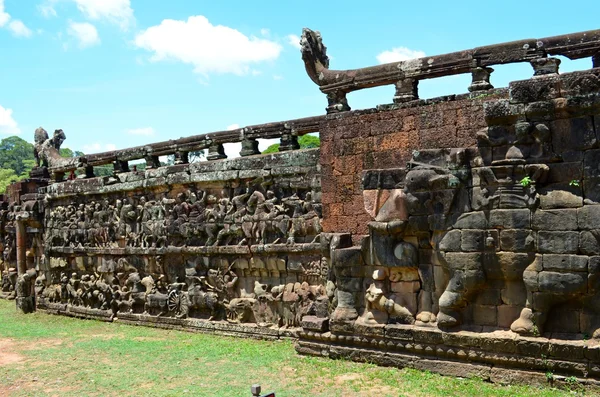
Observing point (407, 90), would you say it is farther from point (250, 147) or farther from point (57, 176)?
point (57, 176)

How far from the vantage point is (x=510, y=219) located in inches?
284

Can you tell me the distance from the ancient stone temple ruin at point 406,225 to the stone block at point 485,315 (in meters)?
0.03

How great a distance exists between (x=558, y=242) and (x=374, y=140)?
3.04 metres

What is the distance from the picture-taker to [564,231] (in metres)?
6.87

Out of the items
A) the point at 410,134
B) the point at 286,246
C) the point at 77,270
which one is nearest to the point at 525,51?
the point at 410,134

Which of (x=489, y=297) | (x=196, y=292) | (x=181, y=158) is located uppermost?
(x=181, y=158)

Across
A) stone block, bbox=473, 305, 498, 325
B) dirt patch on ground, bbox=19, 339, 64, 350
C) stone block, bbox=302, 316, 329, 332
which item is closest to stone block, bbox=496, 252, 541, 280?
stone block, bbox=473, 305, 498, 325

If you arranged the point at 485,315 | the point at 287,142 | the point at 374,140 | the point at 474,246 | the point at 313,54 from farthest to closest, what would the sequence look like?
the point at 287,142
the point at 313,54
the point at 374,140
the point at 485,315
the point at 474,246

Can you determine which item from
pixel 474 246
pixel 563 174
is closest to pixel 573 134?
pixel 563 174

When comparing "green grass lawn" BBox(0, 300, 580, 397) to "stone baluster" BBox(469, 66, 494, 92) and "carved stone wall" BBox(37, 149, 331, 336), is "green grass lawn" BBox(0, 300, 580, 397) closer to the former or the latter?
"carved stone wall" BBox(37, 149, 331, 336)

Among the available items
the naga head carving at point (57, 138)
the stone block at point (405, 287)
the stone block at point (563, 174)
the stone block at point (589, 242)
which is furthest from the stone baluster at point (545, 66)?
the naga head carving at point (57, 138)

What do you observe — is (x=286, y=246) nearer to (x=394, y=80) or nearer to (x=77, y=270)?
(x=394, y=80)

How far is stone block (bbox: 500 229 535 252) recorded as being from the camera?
7.09 meters

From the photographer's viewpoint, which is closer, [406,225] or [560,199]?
[560,199]
